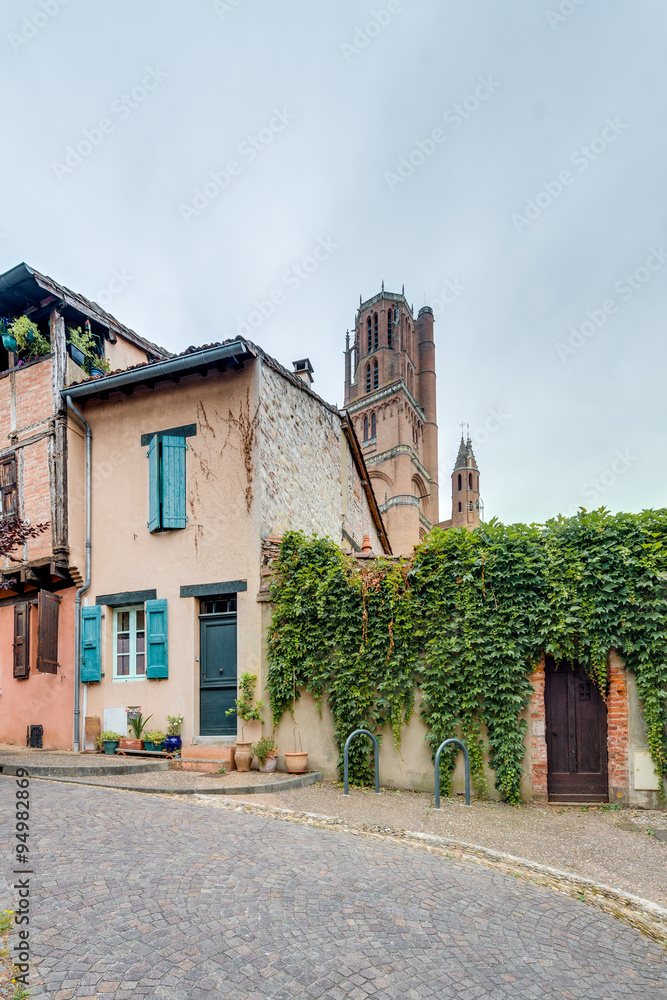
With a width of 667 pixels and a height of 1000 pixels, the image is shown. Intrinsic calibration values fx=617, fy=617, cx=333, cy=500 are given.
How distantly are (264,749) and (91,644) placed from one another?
377cm

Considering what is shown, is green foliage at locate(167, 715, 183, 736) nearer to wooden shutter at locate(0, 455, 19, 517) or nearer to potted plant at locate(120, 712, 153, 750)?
potted plant at locate(120, 712, 153, 750)

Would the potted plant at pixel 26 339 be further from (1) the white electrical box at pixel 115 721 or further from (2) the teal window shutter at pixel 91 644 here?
(1) the white electrical box at pixel 115 721

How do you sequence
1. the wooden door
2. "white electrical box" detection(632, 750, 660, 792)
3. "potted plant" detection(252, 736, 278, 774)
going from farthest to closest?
1. "potted plant" detection(252, 736, 278, 774)
2. the wooden door
3. "white electrical box" detection(632, 750, 660, 792)

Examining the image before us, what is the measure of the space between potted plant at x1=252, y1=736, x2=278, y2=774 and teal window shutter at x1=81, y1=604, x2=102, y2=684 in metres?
3.33

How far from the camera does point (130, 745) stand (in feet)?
32.6

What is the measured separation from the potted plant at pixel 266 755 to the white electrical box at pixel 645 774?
476 centimetres

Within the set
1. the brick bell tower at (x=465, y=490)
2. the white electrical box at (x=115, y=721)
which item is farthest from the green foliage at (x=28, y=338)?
the brick bell tower at (x=465, y=490)

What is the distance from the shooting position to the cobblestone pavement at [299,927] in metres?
3.25

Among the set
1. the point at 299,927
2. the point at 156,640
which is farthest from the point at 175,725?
the point at 299,927

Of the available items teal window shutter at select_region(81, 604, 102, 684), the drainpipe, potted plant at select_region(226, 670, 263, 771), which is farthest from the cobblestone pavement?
the drainpipe

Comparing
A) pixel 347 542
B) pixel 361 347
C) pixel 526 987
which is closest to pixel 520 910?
pixel 526 987

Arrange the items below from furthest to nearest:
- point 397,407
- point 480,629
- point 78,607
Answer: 1. point 397,407
2. point 78,607
3. point 480,629

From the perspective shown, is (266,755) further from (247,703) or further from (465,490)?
(465,490)

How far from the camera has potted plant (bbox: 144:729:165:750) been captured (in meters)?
9.66
